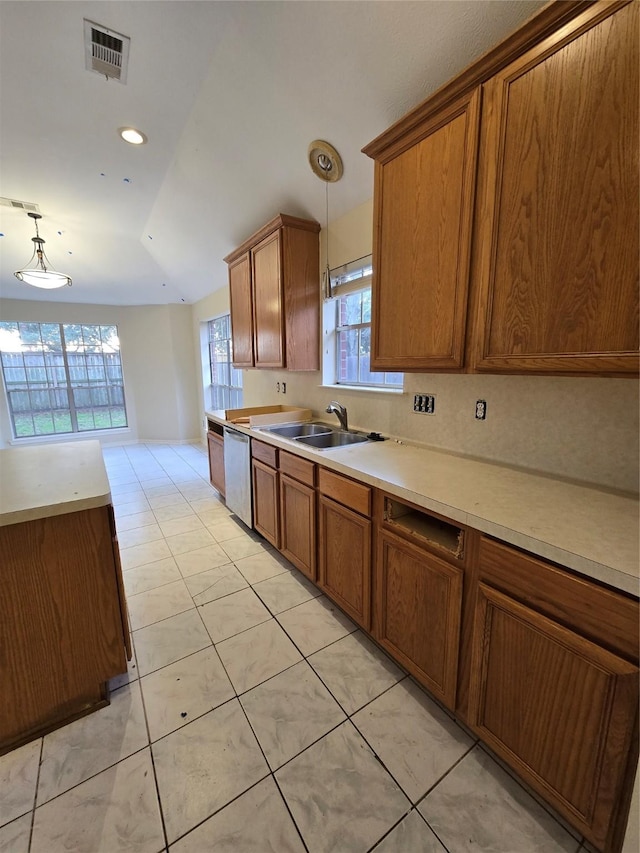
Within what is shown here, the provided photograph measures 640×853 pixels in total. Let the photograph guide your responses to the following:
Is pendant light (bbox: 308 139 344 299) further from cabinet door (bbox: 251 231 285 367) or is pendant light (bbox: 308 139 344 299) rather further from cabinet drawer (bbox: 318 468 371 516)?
cabinet drawer (bbox: 318 468 371 516)

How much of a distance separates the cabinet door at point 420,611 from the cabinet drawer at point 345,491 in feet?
0.53

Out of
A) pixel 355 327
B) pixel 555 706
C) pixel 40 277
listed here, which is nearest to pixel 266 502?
pixel 355 327

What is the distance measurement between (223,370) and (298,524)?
3897 millimetres

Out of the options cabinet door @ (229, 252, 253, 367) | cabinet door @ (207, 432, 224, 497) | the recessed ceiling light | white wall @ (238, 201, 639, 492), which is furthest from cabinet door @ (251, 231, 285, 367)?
the recessed ceiling light

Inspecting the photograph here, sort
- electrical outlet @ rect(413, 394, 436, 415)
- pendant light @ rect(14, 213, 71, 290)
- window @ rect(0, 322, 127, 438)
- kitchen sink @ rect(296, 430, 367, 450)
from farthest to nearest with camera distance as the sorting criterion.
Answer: window @ rect(0, 322, 127, 438), pendant light @ rect(14, 213, 71, 290), kitchen sink @ rect(296, 430, 367, 450), electrical outlet @ rect(413, 394, 436, 415)

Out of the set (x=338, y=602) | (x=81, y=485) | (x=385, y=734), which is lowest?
(x=385, y=734)

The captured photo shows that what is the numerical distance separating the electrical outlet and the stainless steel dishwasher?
1.33 meters

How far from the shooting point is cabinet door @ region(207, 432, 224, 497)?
3394mm

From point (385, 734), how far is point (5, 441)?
677 centimetres

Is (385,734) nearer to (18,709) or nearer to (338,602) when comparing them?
(338,602)

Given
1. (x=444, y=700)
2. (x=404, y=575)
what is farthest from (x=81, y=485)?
(x=444, y=700)

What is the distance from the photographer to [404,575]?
1469 mm

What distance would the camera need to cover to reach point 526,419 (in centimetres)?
153

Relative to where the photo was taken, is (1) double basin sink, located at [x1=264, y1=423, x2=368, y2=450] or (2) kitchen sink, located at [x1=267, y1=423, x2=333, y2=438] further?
(2) kitchen sink, located at [x1=267, y1=423, x2=333, y2=438]
